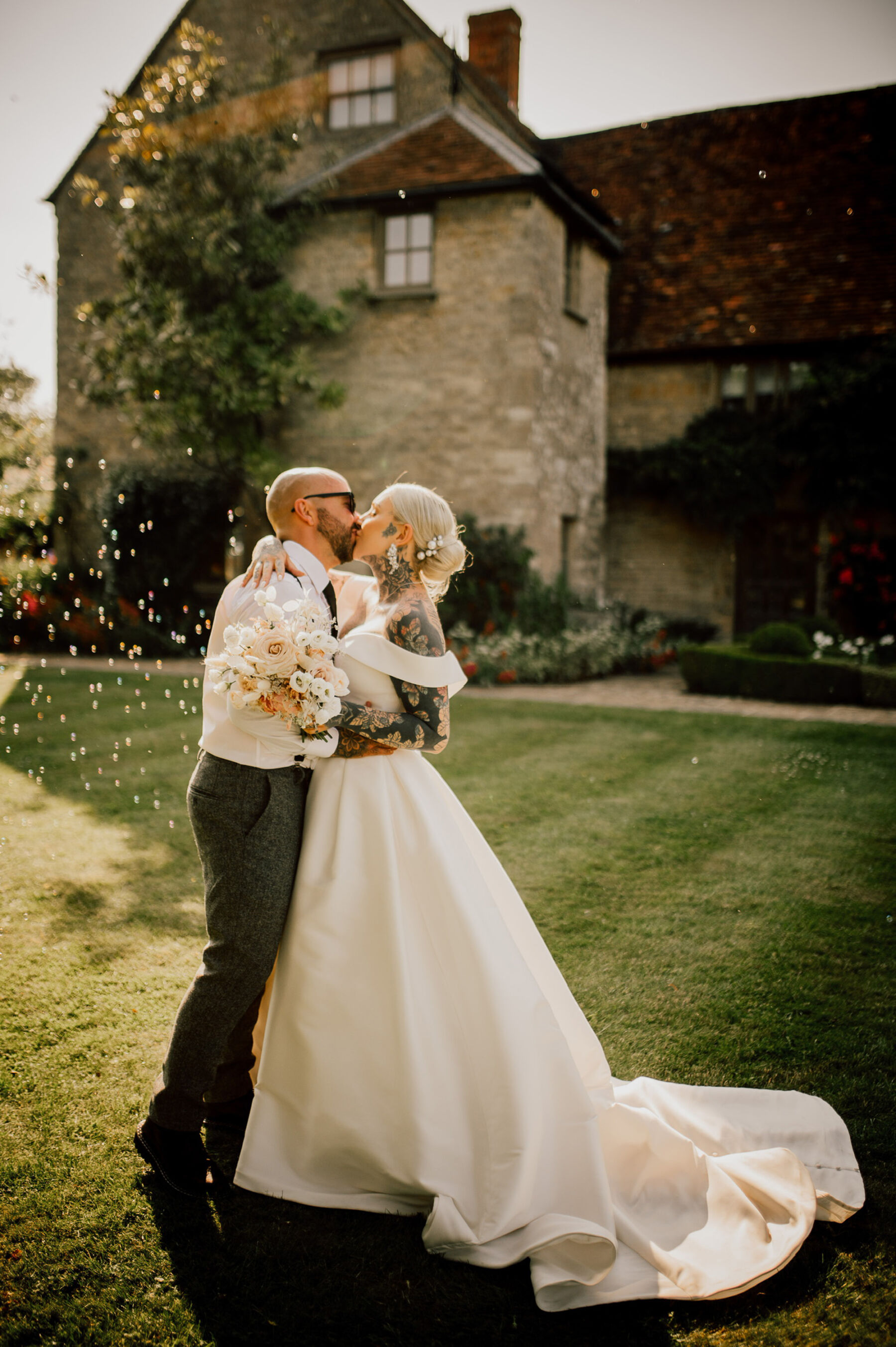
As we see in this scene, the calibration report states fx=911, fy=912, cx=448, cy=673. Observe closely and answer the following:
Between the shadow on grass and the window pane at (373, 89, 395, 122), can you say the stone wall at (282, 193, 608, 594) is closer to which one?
the window pane at (373, 89, 395, 122)

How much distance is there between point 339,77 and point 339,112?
543 mm

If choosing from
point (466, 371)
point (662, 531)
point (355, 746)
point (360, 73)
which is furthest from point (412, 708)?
point (360, 73)

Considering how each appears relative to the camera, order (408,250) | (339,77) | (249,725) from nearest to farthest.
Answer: (249,725), (408,250), (339,77)

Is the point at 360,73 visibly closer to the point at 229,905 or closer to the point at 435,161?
the point at 435,161

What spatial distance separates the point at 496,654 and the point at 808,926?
8.31 m

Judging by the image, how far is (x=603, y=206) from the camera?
17.7 m

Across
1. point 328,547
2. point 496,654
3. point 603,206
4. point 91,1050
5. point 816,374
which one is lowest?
point 91,1050

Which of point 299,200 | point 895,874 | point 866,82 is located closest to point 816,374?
point 866,82

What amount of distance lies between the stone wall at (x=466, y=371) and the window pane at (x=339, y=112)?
2.12 m

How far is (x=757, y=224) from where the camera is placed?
660 inches

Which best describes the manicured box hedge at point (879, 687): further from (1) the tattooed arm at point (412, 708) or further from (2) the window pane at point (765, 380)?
(1) the tattooed arm at point (412, 708)

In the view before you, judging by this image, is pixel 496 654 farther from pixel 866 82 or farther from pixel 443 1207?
pixel 866 82

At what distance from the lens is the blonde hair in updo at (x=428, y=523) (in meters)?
2.78

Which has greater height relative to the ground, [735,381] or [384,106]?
[384,106]
